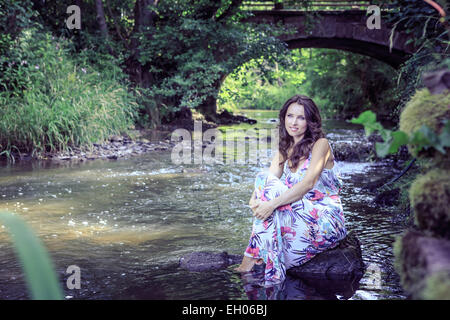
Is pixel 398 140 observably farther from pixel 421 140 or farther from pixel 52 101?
pixel 52 101

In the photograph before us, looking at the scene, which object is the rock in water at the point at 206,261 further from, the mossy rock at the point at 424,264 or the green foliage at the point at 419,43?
the green foliage at the point at 419,43

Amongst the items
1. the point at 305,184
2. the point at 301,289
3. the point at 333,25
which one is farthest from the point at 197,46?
→ the point at 301,289

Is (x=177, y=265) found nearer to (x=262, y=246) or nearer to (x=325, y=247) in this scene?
(x=262, y=246)

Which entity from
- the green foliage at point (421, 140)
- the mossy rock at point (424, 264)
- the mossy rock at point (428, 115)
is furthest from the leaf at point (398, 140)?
the mossy rock at point (424, 264)

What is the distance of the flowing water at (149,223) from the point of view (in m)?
3.26

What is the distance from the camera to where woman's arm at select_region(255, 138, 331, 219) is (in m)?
3.24

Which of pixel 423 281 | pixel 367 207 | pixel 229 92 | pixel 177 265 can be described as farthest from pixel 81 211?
pixel 229 92

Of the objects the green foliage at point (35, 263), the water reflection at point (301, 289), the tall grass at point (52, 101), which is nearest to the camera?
the green foliage at point (35, 263)

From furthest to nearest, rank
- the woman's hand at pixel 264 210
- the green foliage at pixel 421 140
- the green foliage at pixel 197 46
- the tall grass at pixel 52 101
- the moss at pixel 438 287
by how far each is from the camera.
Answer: the green foliage at pixel 197 46 → the tall grass at pixel 52 101 → the woman's hand at pixel 264 210 → the green foliage at pixel 421 140 → the moss at pixel 438 287

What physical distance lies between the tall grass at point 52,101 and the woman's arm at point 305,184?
6.82 m

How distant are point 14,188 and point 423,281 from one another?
622 centimetres

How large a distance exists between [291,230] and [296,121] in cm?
83

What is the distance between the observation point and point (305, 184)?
334 cm

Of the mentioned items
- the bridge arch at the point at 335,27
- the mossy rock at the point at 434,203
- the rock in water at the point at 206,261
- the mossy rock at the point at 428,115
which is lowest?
the rock in water at the point at 206,261
